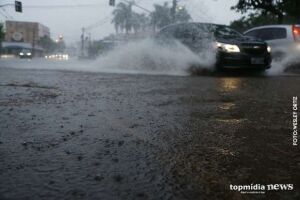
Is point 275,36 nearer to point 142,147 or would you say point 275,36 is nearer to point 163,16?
point 142,147

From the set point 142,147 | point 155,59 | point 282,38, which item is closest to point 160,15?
point 282,38

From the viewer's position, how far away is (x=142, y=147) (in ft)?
9.36

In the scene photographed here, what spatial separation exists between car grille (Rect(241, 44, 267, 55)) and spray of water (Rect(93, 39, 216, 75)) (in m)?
0.81

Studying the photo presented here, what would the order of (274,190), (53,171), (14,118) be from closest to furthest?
(274,190), (53,171), (14,118)

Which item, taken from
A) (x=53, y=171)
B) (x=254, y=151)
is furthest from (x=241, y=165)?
(x=53, y=171)

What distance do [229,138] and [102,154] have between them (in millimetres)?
1076

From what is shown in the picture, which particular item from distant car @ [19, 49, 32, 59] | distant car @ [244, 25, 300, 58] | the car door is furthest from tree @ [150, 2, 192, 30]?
distant car @ [244, 25, 300, 58]

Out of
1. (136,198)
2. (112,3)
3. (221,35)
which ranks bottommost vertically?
(136,198)

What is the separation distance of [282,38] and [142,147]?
10599 mm

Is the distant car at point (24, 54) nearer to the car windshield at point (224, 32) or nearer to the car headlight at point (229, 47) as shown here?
the car windshield at point (224, 32)

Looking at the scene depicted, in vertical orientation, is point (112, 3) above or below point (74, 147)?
above

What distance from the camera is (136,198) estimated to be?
6.24 feet

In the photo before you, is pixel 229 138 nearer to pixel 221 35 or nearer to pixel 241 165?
pixel 241 165

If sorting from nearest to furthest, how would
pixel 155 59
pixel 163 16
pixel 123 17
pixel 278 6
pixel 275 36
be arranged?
pixel 155 59, pixel 275 36, pixel 278 6, pixel 163 16, pixel 123 17
